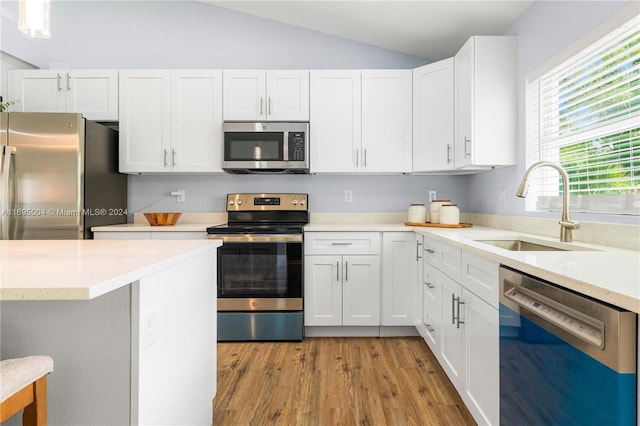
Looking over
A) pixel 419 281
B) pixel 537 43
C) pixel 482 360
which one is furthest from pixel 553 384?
pixel 537 43

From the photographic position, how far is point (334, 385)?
224 cm

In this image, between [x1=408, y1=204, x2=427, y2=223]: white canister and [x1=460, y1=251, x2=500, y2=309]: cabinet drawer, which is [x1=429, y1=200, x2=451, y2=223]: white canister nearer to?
[x1=408, y1=204, x2=427, y2=223]: white canister

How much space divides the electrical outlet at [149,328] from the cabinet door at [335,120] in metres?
2.32

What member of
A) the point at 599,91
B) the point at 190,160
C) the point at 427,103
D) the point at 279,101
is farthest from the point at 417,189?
the point at 190,160

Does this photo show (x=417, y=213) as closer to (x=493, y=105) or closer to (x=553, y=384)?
(x=493, y=105)

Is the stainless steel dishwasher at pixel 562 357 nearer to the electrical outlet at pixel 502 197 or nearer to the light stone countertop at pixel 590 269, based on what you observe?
the light stone countertop at pixel 590 269

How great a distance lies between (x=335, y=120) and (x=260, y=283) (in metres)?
1.53

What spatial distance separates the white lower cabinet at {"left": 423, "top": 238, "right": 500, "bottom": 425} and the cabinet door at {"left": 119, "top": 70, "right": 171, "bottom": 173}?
2.43 m

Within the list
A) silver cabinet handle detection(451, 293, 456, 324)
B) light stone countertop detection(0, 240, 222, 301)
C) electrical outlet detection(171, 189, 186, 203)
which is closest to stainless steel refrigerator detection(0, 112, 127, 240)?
electrical outlet detection(171, 189, 186, 203)

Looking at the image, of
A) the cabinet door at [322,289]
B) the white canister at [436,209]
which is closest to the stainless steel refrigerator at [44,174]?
the cabinet door at [322,289]

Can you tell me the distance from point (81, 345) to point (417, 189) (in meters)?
3.09

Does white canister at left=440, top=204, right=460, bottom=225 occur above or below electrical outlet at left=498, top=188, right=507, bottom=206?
below

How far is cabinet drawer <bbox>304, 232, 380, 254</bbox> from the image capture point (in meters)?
3.03

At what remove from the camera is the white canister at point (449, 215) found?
3.10 m
